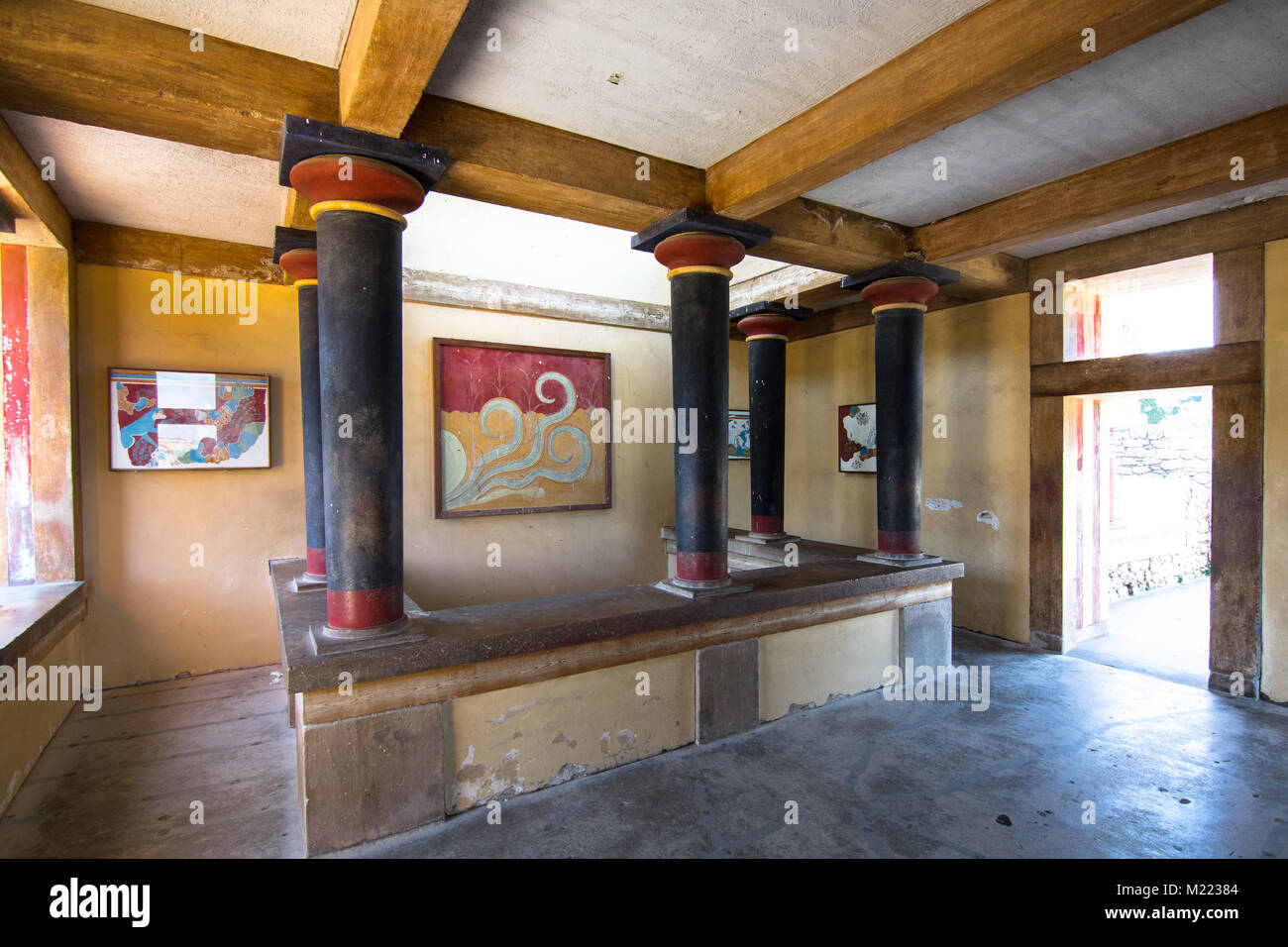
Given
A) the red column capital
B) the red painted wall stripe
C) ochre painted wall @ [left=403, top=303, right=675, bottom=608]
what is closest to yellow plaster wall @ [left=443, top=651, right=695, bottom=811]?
ochre painted wall @ [left=403, top=303, right=675, bottom=608]

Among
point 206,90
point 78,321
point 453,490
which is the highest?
point 206,90

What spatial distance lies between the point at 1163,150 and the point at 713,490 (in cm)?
310

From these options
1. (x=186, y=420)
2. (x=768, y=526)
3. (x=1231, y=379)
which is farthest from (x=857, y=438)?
(x=186, y=420)

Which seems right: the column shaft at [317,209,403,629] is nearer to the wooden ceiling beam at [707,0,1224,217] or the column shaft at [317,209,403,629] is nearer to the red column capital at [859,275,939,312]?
the wooden ceiling beam at [707,0,1224,217]

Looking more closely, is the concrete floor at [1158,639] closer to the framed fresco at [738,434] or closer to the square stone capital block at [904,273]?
the square stone capital block at [904,273]

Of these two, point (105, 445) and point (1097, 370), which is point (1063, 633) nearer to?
point (1097, 370)

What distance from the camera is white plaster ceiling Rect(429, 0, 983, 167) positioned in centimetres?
238

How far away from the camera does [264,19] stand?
7.92 ft

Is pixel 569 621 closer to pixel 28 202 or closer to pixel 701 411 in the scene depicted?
pixel 701 411

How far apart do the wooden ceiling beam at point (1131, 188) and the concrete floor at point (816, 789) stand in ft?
10.0
